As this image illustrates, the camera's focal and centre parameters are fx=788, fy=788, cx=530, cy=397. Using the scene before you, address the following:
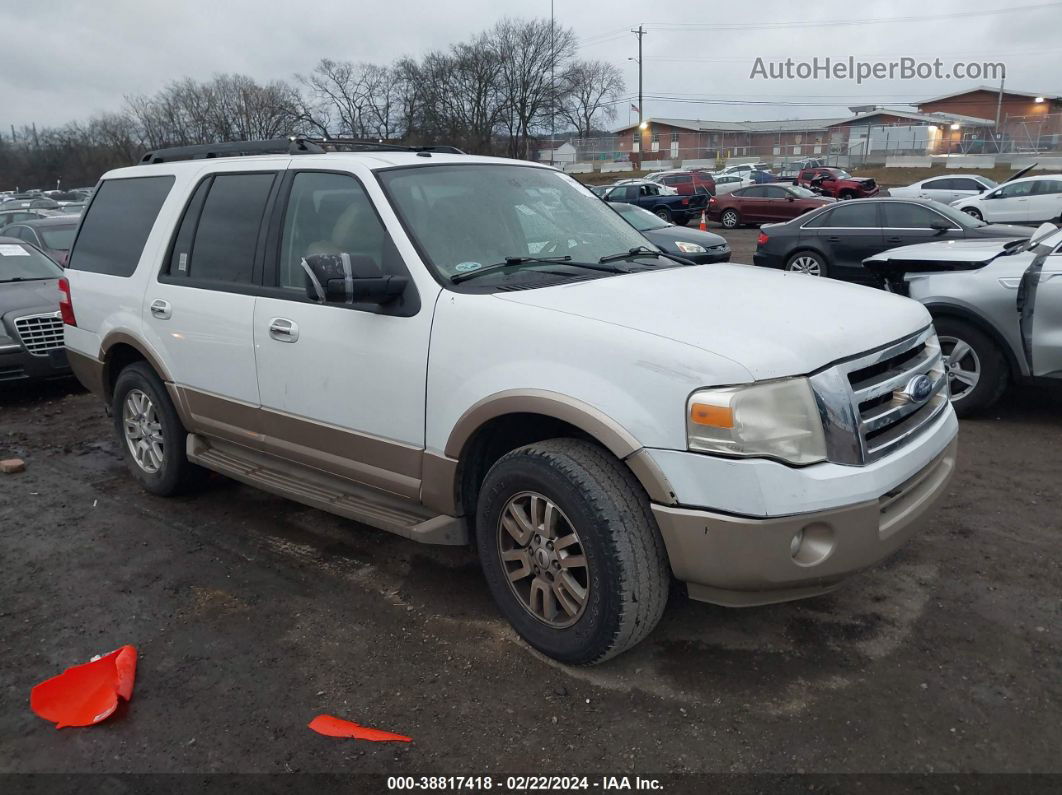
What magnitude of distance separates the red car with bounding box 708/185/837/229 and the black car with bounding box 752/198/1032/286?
37.7ft

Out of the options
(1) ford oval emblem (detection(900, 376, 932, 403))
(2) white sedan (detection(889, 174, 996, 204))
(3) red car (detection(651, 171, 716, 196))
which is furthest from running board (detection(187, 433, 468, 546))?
(3) red car (detection(651, 171, 716, 196))

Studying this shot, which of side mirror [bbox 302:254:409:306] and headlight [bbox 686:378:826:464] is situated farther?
side mirror [bbox 302:254:409:306]

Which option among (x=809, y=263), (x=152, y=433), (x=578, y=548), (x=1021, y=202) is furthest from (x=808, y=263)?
(x=1021, y=202)

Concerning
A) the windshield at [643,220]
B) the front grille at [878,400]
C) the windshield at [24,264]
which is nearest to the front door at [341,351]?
the front grille at [878,400]

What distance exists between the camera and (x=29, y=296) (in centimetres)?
789

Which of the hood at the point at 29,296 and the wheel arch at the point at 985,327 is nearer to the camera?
the wheel arch at the point at 985,327

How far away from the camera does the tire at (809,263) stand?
40.4 feet

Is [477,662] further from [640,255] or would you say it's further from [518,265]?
[640,255]

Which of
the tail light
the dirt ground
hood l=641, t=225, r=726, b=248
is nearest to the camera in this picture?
the dirt ground

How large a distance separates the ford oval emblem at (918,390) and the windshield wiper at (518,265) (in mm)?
1304

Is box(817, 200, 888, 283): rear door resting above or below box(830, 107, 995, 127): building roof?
below

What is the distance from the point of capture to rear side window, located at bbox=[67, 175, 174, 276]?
4.73m

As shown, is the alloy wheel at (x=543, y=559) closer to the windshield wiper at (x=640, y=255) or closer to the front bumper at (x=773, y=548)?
the front bumper at (x=773, y=548)

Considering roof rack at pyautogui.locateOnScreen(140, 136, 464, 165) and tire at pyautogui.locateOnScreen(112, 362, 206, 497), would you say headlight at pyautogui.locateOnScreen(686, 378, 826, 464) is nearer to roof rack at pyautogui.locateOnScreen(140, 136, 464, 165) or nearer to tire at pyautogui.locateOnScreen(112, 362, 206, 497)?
roof rack at pyautogui.locateOnScreen(140, 136, 464, 165)
